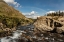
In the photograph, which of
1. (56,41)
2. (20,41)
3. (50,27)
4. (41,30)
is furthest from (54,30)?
(20,41)

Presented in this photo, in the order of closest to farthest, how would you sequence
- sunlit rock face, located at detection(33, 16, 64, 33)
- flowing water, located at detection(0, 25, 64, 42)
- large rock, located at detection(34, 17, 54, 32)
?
flowing water, located at detection(0, 25, 64, 42) < sunlit rock face, located at detection(33, 16, 64, 33) < large rock, located at detection(34, 17, 54, 32)

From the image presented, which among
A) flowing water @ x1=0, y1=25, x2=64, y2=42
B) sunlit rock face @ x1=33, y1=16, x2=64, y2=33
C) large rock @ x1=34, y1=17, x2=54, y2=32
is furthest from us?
large rock @ x1=34, y1=17, x2=54, y2=32

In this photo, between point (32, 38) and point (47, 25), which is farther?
point (47, 25)

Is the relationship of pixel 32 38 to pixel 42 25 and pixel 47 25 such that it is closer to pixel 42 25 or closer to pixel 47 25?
pixel 42 25

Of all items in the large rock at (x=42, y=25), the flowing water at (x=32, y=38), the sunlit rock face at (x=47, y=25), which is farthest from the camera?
the large rock at (x=42, y=25)

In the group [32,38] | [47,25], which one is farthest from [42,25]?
[32,38]

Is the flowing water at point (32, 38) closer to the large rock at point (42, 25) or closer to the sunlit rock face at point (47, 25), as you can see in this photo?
the sunlit rock face at point (47, 25)

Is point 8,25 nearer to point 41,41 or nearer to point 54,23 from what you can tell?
point 54,23

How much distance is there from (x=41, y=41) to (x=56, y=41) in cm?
709

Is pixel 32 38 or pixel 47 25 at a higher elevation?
pixel 47 25

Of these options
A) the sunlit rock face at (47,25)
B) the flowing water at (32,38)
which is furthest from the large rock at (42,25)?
the flowing water at (32,38)

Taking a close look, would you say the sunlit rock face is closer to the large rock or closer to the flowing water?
the large rock

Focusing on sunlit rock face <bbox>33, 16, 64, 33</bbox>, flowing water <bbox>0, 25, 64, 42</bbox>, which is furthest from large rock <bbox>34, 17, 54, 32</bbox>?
flowing water <bbox>0, 25, 64, 42</bbox>

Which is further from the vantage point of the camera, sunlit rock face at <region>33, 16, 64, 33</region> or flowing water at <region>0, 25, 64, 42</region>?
sunlit rock face at <region>33, 16, 64, 33</region>
